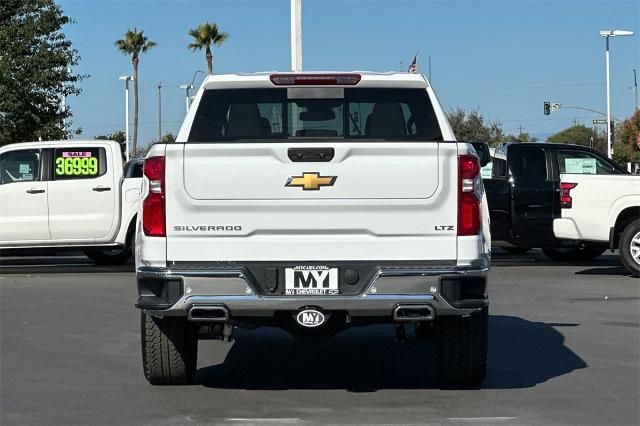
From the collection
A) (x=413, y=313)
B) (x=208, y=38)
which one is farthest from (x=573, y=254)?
(x=208, y=38)

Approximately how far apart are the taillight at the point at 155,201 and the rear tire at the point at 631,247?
34.2ft

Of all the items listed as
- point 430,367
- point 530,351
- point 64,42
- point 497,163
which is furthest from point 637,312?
point 64,42

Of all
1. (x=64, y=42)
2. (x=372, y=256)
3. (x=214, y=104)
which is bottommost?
(x=372, y=256)

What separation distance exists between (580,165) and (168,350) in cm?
1160

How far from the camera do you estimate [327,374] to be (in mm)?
8297

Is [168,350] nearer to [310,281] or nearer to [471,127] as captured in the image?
[310,281]

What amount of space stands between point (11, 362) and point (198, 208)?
302 centimetres

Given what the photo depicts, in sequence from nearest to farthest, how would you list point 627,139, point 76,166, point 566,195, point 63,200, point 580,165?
point 566,195, point 63,200, point 76,166, point 580,165, point 627,139

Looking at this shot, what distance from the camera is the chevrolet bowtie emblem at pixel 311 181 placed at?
6.77m

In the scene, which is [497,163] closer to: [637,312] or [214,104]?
[637,312]

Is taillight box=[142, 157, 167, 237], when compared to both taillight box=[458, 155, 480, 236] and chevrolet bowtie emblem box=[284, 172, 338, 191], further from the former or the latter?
taillight box=[458, 155, 480, 236]

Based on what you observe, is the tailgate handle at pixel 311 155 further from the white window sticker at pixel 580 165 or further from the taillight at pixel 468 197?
the white window sticker at pixel 580 165

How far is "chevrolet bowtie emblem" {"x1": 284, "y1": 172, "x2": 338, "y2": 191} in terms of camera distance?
22.2ft

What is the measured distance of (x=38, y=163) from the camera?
1730 cm
